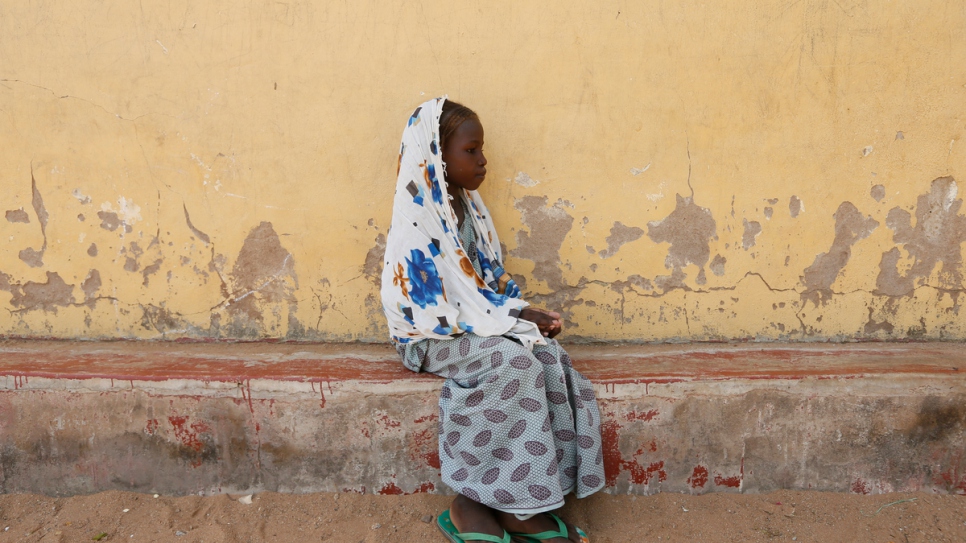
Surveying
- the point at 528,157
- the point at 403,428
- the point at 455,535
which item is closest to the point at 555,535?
the point at 455,535

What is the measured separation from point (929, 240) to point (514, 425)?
1.88m

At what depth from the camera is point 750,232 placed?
265 centimetres

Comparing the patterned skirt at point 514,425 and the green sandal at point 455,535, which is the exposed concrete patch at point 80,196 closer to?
the patterned skirt at point 514,425

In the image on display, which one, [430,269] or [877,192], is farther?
[877,192]

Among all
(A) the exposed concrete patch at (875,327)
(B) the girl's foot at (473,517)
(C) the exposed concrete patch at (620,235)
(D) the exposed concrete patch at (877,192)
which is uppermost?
(D) the exposed concrete patch at (877,192)

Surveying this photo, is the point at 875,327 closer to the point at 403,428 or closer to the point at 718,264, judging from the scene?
the point at 718,264

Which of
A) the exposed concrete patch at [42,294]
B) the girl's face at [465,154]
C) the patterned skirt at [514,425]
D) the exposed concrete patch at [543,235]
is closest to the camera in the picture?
the patterned skirt at [514,425]

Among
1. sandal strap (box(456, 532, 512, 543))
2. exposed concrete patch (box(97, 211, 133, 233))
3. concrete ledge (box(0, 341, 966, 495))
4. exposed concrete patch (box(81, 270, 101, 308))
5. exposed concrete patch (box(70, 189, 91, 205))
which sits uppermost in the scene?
exposed concrete patch (box(70, 189, 91, 205))

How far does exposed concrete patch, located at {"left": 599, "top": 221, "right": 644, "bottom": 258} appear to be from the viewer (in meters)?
2.66

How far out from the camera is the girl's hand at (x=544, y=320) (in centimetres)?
226

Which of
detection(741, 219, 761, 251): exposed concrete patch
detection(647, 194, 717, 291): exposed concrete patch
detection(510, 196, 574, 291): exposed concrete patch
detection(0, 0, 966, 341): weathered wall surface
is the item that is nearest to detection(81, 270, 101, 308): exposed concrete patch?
detection(0, 0, 966, 341): weathered wall surface

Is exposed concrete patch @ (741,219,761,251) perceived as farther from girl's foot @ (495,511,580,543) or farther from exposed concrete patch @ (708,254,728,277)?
girl's foot @ (495,511,580,543)

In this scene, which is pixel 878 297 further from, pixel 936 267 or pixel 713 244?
pixel 713 244

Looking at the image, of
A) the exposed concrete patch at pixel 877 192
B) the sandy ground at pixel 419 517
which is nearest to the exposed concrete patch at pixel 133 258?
the sandy ground at pixel 419 517
